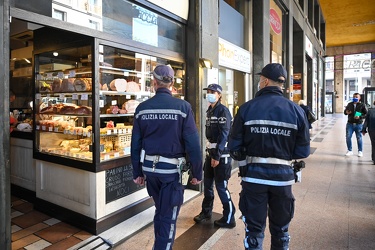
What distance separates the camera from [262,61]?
7770 mm

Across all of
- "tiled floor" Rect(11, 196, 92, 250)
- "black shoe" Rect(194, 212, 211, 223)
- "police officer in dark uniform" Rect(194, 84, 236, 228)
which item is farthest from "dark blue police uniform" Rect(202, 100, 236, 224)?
"tiled floor" Rect(11, 196, 92, 250)

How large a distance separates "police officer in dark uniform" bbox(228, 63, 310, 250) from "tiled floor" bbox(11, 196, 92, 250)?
2.11 metres

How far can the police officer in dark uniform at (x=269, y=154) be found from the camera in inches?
91.3

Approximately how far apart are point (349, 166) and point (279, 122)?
582 cm

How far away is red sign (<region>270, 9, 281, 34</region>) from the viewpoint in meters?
9.06

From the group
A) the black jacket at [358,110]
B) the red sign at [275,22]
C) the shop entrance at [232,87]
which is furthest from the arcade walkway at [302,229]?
the red sign at [275,22]

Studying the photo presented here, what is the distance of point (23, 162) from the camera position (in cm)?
461

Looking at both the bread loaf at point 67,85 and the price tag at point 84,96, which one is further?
the bread loaf at point 67,85

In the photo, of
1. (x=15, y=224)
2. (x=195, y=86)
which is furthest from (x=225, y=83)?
(x=15, y=224)

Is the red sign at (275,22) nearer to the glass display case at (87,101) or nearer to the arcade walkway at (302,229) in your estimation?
the arcade walkway at (302,229)

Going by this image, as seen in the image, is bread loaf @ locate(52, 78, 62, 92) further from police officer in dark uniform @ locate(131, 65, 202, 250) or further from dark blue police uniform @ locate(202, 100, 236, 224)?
dark blue police uniform @ locate(202, 100, 236, 224)

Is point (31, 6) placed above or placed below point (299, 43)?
below

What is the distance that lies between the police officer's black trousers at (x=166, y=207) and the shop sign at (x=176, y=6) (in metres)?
2.88

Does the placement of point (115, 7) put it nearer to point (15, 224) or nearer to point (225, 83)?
point (15, 224)
